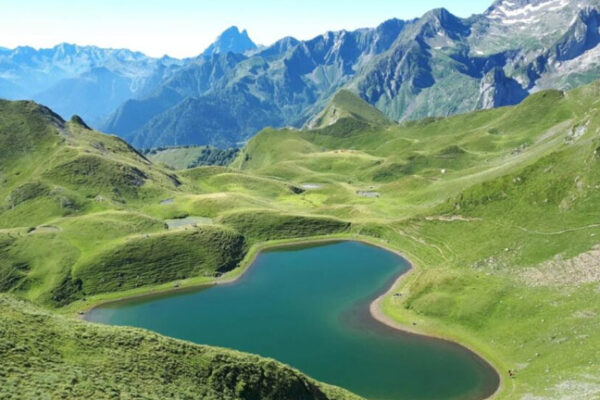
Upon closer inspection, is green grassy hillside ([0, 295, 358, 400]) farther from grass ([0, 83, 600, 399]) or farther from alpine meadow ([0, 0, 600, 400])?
grass ([0, 83, 600, 399])

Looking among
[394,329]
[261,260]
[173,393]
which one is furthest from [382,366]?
[261,260]

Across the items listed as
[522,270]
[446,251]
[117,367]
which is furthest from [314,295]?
[117,367]

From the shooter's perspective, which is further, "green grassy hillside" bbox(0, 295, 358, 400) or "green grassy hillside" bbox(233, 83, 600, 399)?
"green grassy hillside" bbox(233, 83, 600, 399)

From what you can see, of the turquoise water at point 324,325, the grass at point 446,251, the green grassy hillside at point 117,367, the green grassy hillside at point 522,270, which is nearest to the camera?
the green grassy hillside at point 117,367

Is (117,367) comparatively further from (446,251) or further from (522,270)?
(446,251)

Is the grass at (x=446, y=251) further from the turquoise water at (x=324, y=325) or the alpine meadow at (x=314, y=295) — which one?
the turquoise water at (x=324, y=325)

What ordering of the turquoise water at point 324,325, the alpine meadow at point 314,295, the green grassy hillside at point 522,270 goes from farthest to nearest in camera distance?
the turquoise water at point 324,325 < the green grassy hillside at point 522,270 < the alpine meadow at point 314,295

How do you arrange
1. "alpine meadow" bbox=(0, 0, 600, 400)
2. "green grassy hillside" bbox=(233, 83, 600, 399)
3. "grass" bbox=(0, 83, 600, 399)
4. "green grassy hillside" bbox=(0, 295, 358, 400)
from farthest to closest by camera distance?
"grass" bbox=(0, 83, 600, 399) < "green grassy hillside" bbox=(233, 83, 600, 399) < "alpine meadow" bbox=(0, 0, 600, 400) < "green grassy hillside" bbox=(0, 295, 358, 400)

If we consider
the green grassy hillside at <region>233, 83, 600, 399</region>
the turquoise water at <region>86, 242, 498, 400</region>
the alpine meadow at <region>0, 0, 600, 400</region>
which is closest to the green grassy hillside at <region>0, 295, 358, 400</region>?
the alpine meadow at <region>0, 0, 600, 400</region>

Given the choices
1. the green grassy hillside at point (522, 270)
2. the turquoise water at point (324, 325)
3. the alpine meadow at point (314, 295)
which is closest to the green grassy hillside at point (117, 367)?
the alpine meadow at point (314, 295)
